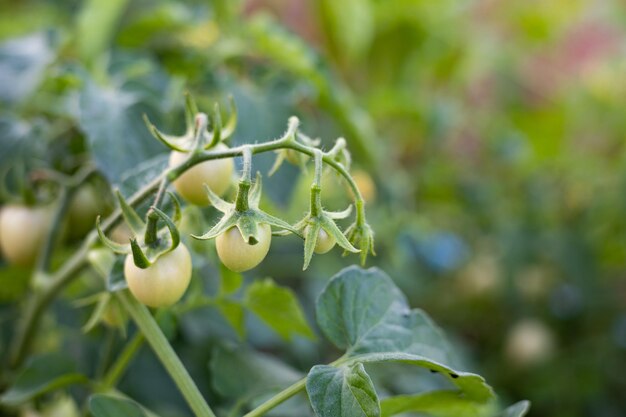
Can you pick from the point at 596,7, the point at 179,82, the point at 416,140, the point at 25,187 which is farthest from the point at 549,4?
the point at 25,187

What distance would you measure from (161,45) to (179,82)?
132 mm

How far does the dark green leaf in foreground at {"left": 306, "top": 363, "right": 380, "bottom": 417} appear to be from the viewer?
29 centimetres

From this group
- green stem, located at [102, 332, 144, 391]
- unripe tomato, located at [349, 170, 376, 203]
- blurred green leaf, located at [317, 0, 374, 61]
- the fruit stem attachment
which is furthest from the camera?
blurred green leaf, located at [317, 0, 374, 61]

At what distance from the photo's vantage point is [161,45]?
645 mm

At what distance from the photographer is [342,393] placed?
0.30m

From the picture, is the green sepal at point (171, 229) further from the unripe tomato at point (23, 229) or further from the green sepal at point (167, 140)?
the unripe tomato at point (23, 229)

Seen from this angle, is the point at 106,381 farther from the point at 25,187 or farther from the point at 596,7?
the point at 596,7

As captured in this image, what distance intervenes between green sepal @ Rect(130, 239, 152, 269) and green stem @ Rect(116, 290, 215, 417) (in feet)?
0.17

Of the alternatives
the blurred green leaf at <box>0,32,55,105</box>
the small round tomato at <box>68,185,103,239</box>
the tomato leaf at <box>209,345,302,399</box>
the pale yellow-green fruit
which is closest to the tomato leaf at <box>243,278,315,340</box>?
the tomato leaf at <box>209,345,302,399</box>

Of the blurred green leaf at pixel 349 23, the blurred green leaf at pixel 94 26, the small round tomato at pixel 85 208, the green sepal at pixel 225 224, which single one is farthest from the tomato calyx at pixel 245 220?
the blurred green leaf at pixel 349 23

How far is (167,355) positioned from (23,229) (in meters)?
0.16

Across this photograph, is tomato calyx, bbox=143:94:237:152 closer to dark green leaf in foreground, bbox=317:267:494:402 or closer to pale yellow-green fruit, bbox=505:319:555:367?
dark green leaf in foreground, bbox=317:267:494:402

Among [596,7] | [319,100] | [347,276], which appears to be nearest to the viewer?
[347,276]

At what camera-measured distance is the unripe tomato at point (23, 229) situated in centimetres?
45
